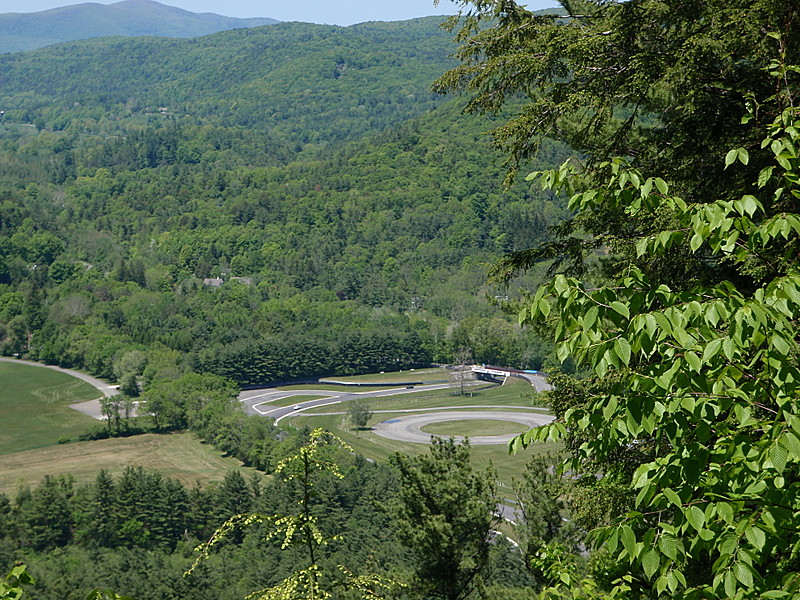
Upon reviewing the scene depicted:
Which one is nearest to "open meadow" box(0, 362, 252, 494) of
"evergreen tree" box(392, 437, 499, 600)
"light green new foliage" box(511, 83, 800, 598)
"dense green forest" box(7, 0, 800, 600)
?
"dense green forest" box(7, 0, 800, 600)

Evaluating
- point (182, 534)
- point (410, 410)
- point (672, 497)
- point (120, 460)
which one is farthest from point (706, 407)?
point (410, 410)

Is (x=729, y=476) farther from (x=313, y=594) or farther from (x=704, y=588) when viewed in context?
(x=313, y=594)

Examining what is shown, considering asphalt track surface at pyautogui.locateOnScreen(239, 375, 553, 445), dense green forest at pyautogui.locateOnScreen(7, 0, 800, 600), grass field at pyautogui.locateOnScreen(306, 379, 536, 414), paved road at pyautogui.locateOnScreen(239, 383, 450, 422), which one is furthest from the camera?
grass field at pyautogui.locateOnScreen(306, 379, 536, 414)

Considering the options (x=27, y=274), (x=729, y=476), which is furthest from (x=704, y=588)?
(x=27, y=274)

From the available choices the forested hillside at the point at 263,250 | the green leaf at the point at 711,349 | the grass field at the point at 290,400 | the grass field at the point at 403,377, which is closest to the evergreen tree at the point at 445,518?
the green leaf at the point at 711,349

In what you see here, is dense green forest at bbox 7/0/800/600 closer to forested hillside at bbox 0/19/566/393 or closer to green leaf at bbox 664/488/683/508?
green leaf at bbox 664/488/683/508

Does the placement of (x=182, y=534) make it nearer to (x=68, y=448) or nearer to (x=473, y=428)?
(x=68, y=448)

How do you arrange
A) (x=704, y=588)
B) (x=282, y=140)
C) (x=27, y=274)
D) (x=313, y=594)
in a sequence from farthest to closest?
(x=282, y=140)
(x=27, y=274)
(x=313, y=594)
(x=704, y=588)

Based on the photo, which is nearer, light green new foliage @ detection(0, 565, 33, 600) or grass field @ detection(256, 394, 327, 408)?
light green new foliage @ detection(0, 565, 33, 600)
